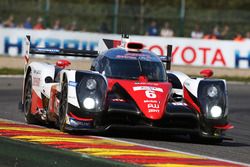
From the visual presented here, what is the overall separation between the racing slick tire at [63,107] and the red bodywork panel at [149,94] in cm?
58

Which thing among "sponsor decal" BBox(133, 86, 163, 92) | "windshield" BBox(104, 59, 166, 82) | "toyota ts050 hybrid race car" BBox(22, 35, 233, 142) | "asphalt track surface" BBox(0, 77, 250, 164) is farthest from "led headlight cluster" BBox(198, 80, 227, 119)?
"windshield" BBox(104, 59, 166, 82)

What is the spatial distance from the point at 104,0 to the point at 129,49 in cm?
4061

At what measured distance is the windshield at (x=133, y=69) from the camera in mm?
11617

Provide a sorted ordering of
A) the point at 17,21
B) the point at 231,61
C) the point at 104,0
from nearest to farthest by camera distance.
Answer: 1. the point at 231,61
2. the point at 17,21
3. the point at 104,0

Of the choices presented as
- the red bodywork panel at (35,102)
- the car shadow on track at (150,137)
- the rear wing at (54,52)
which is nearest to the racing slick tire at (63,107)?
the car shadow on track at (150,137)

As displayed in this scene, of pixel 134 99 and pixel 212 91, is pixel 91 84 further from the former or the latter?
pixel 212 91

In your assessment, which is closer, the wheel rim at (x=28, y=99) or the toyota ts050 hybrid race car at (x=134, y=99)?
the toyota ts050 hybrid race car at (x=134, y=99)

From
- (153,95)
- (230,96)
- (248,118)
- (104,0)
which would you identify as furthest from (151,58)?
(104,0)

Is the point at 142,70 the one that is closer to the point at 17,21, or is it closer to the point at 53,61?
the point at 53,61

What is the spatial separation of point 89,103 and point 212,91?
5.49ft

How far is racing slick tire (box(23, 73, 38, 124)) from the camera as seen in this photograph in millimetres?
12980

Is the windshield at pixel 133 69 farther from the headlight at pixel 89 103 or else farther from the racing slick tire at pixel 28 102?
the racing slick tire at pixel 28 102

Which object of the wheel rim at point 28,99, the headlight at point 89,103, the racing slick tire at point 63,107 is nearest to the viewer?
the headlight at point 89,103

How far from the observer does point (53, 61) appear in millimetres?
29391
